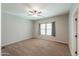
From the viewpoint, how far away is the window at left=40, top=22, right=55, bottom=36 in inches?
228

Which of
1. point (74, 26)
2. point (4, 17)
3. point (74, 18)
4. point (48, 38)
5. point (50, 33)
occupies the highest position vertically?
point (4, 17)

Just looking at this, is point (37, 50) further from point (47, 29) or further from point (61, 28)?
point (47, 29)

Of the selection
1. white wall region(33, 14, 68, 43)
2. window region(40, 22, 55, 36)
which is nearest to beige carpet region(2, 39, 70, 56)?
white wall region(33, 14, 68, 43)

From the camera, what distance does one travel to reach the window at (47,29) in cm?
578

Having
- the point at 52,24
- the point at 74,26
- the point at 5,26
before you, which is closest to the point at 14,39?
the point at 5,26

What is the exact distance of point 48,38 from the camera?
608 cm

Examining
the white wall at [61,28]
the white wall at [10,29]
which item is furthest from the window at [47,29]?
the white wall at [10,29]

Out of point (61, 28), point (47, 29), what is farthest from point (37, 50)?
point (47, 29)

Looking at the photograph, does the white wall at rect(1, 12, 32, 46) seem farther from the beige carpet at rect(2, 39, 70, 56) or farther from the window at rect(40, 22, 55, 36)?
the window at rect(40, 22, 55, 36)

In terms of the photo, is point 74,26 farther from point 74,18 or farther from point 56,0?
point 56,0

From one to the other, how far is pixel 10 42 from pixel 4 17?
1.67m

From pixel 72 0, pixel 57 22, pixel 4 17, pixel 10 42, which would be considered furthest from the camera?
pixel 57 22

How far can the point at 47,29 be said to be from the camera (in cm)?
634

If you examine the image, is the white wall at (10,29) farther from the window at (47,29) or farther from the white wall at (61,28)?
the white wall at (61,28)
